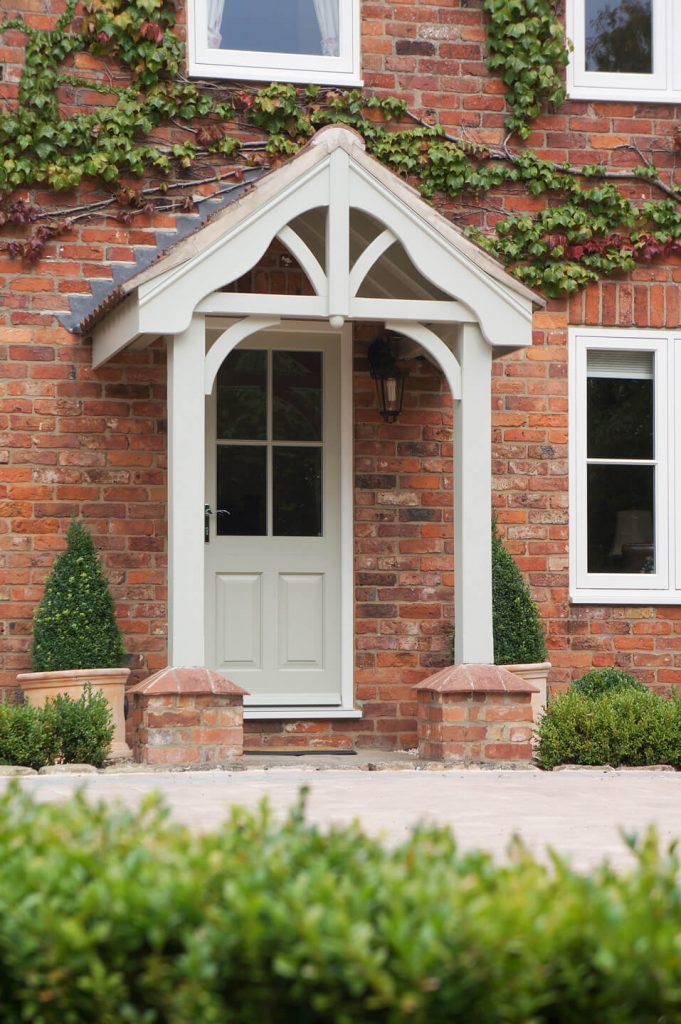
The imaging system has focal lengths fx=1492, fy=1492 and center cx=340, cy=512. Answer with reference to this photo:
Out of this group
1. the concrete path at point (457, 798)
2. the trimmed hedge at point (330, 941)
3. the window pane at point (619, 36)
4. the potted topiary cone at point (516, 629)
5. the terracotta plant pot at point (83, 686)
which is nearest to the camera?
the trimmed hedge at point (330, 941)

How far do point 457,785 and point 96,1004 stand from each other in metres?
4.36

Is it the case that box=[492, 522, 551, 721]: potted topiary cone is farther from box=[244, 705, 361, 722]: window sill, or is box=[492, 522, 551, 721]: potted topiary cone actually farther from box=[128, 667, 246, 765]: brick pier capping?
box=[128, 667, 246, 765]: brick pier capping

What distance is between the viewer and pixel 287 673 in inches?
362

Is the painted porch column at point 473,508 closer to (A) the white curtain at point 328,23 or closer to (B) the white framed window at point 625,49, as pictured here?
(A) the white curtain at point 328,23

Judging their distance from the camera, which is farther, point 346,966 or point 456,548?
point 456,548

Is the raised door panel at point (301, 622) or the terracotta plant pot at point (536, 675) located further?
the raised door panel at point (301, 622)

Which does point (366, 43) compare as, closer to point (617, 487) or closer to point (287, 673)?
point (617, 487)

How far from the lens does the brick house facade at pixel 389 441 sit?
8789 mm

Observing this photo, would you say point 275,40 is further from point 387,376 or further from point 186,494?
point 186,494

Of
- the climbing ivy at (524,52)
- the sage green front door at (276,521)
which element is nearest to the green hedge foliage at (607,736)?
the sage green front door at (276,521)

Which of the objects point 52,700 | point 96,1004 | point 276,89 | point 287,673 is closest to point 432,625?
point 287,673

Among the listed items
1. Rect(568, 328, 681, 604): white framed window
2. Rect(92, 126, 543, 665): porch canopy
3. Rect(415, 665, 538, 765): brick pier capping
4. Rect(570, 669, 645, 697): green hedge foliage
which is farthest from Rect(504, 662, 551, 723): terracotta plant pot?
Rect(568, 328, 681, 604): white framed window

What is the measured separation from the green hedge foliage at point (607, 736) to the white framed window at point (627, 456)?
5.97 feet

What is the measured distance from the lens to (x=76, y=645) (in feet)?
27.1
